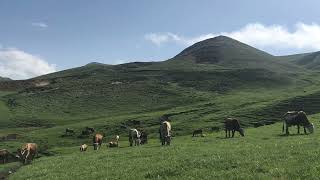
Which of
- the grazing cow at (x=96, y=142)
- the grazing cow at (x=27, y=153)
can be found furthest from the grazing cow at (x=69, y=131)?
the grazing cow at (x=27, y=153)

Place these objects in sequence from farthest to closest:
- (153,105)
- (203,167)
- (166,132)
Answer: (153,105) → (166,132) → (203,167)

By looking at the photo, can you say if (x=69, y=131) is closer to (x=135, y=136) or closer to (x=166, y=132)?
(x=135, y=136)

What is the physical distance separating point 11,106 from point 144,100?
38508mm

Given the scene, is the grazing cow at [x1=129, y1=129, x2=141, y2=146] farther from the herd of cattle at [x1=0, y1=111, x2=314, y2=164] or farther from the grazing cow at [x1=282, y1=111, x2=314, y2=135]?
the grazing cow at [x1=282, y1=111, x2=314, y2=135]

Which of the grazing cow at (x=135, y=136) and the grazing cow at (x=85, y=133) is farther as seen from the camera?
the grazing cow at (x=85, y=133)

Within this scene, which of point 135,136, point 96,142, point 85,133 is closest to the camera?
point 135,136

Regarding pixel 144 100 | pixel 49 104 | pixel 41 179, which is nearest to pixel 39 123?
pixel 49 104

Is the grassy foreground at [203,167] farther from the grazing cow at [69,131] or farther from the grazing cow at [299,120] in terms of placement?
the grazing cow at [69,131]

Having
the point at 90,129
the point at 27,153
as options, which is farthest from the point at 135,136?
the point at 90,129

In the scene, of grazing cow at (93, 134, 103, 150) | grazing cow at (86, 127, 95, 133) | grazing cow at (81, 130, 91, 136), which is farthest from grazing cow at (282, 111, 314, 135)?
grazing cow at (86, 127, 95, 133)

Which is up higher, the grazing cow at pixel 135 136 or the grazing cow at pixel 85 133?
the grazing cow at pixel 135 136

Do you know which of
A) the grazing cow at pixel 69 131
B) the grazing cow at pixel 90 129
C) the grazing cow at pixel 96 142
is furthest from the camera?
the grazing cow at pixel 90 129

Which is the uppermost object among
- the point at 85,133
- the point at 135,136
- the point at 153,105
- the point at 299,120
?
the point at 153,105

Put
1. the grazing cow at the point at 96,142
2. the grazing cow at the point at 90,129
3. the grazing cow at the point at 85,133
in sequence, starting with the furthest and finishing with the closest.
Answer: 1. the grazing cow at the point at 90,129
2. the grazing cow at the point at 85,133
3. the grazing cow at the point at 96,142
